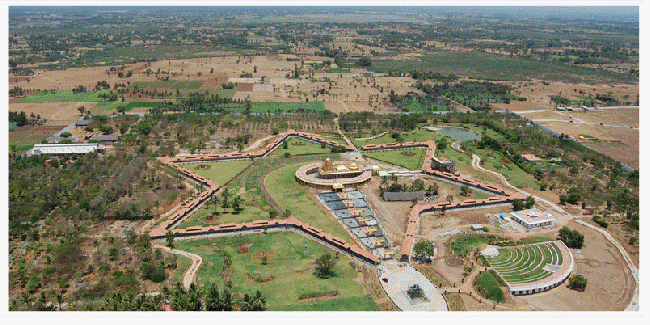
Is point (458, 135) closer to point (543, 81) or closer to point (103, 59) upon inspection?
point (543, 81)

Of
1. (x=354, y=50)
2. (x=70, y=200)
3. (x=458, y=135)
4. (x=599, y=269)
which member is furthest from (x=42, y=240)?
(x=354, y=50)

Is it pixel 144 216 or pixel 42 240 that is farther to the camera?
pixel 144 216

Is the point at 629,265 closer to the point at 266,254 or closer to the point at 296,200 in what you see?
the point at 266,254

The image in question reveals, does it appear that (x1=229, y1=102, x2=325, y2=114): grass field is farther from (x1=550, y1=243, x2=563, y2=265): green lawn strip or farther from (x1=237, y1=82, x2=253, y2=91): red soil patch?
(x1=550, y1=243, x2=563, y2=265): green lawn strip

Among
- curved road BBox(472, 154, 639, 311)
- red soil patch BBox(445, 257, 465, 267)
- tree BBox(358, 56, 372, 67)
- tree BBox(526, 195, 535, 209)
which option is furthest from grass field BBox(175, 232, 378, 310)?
tree BBox(358, 56, 372, 67)

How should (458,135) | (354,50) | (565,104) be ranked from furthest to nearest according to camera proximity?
(354,50) < (565,104) < (458,135)

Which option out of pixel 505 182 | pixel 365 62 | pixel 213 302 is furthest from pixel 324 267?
pixel 365 62
